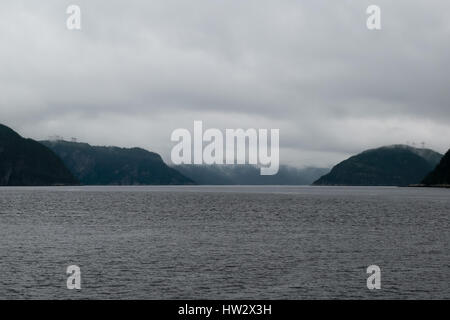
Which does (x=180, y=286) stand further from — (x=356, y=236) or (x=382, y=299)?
(x=356, y=236)

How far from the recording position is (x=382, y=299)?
38594 mm

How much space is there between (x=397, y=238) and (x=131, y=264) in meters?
46.8

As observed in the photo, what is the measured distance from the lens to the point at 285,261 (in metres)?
55.7

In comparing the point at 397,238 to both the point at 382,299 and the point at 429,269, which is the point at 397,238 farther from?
the point at 382,299

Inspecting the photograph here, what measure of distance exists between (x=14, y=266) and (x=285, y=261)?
29.8 metres
